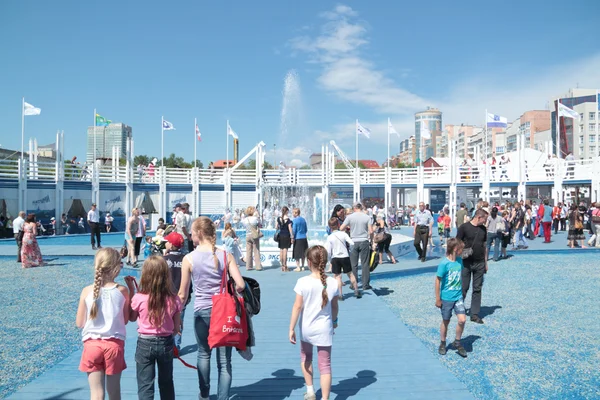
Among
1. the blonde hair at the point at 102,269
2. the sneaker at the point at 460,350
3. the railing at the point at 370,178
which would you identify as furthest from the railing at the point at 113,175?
the blonde hair at the point at 102,269

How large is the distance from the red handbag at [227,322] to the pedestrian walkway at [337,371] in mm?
1006

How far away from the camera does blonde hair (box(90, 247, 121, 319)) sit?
3.69 metres

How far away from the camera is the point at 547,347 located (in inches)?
250

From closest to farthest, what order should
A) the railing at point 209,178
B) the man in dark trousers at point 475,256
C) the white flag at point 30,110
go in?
the man in dark trousers at point 475,256 < the white flag at point 30,110 < the railing at point 209,178

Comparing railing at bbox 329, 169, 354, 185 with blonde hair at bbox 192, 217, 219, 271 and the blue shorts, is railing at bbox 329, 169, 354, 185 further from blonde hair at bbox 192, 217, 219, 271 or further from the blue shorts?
blonde hair at bbox 192, 217, 219, 271

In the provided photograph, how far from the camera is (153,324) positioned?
3.81 meters

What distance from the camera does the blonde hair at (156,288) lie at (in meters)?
3.81

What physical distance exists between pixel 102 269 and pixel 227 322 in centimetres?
115

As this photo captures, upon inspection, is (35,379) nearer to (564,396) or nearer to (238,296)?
(238,296)

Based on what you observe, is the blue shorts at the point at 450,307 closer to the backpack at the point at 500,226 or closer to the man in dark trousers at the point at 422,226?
the man in dark trousers at the point at 422,226

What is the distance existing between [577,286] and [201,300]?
32.1 feet

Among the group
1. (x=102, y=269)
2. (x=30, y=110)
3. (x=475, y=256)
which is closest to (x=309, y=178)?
(x=30, y=110)

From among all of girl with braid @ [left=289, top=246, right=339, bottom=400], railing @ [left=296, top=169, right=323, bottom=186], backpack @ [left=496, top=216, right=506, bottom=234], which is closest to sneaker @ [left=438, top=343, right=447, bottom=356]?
girl with braid @ [left=289, top=246, right=339, bottom=400]

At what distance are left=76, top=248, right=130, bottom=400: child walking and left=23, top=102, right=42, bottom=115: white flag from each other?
32.8 m
